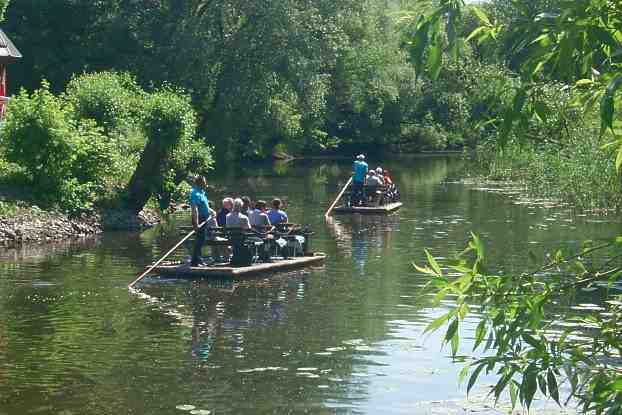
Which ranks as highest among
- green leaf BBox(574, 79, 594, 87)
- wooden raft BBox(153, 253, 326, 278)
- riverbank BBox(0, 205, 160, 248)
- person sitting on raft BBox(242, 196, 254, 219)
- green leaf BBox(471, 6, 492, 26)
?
green leaf BBox(471, 6, 492, 26)

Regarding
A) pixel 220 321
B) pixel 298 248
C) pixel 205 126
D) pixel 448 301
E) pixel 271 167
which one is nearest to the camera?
pixel 220 321

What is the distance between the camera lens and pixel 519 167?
50.2 m

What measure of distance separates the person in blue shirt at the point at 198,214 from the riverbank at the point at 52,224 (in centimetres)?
666

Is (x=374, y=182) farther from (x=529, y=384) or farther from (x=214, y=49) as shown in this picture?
(x=529, y=384)

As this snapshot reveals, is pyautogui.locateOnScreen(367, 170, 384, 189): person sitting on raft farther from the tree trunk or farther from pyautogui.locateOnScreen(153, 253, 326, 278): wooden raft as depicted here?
pyautogui.locateOnScreen(153, 253, 326, 278): wooden raft

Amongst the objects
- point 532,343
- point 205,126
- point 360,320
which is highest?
point 205,126

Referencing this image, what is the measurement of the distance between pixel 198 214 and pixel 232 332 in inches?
212

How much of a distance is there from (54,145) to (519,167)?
2572 centimetres

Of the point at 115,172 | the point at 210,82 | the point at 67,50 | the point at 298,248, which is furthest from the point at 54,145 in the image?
the point at 67,50

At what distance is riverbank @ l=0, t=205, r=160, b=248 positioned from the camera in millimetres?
26844

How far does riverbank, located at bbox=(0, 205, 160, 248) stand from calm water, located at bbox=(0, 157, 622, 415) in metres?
0.88

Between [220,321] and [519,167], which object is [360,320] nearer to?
[220,321]

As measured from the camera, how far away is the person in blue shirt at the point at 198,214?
67.1 ft

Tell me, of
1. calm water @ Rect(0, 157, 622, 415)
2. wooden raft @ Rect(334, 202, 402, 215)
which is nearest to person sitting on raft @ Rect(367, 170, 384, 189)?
wooden raft @ Rect(334, 202, 402, 215)
